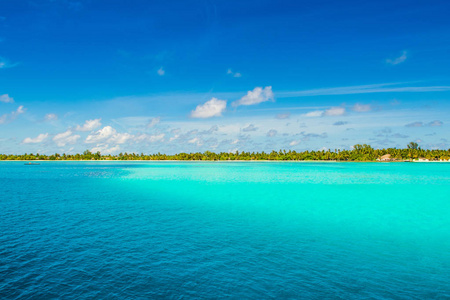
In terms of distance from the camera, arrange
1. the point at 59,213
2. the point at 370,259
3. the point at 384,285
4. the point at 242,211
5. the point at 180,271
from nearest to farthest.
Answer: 1. the point at 384,285
2. the point at 180,271
3. the point at 370,259
4. the point at 59,213
5. the point at 242,211

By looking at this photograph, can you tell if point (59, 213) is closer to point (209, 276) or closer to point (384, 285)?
point (209, 276)

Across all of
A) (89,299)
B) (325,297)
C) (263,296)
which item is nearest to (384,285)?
(325,297)

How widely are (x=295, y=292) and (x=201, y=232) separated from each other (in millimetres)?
12412

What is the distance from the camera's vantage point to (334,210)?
38.1 m

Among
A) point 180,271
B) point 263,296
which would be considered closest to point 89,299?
point 180,271

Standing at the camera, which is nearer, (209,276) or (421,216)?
(209,276)

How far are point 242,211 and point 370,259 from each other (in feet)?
61.0

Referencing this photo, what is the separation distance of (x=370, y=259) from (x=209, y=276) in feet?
34.1

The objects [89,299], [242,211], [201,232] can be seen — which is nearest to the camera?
[89,299]

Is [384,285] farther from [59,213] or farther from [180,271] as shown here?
[59,213]

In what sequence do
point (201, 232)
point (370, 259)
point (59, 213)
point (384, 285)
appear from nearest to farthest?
1. point (384, 285)
2. point (370, 259)
3. point (201, 232)
4. point (59, 213)

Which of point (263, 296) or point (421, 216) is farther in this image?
point (421, 216)

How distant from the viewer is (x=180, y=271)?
55.5ft

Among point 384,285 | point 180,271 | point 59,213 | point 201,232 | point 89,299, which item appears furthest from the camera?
point 59,213
